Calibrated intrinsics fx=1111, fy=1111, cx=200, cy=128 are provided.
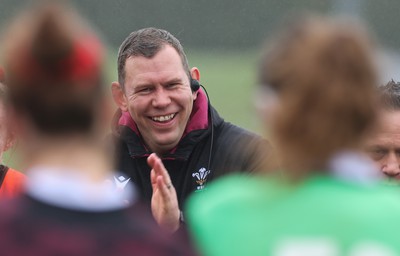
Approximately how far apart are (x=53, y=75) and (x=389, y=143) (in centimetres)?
266

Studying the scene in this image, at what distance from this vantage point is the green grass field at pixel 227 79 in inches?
424

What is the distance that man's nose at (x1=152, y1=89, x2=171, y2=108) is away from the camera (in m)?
4.88

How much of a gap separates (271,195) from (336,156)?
0.46 ft

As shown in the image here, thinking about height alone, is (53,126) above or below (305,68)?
below

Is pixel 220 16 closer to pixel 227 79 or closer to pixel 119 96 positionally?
pixel 119 96

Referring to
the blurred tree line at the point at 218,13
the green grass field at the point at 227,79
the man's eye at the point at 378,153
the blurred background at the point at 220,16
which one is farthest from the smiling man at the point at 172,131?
the green grass field at the point at 227,79

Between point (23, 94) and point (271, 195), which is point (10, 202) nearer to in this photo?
point (23, 94)

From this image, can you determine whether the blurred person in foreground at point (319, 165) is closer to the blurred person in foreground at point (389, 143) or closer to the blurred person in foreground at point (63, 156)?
the blurred person in foreground at point (63, 156)

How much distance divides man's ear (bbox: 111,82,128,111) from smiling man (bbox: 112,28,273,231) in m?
0.10

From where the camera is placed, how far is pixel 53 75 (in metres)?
2.01

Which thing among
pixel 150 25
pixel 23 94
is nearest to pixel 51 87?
pixel 23 94

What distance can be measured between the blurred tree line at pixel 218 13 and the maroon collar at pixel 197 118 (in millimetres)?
1992

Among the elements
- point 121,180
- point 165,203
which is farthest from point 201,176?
point 165,203

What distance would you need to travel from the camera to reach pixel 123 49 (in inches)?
202
